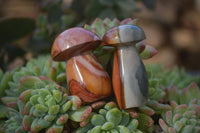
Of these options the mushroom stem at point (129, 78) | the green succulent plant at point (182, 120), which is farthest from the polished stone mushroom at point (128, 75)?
the green succulent plant at point (182, 120)

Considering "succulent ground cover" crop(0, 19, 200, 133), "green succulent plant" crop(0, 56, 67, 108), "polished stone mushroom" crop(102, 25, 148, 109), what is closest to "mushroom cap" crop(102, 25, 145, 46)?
"polished stone mushroom" crop(102, 25, 148, 109)

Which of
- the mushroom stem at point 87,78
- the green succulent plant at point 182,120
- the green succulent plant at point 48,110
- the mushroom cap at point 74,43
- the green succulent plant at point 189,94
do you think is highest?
the mushroom cap at point 74,43

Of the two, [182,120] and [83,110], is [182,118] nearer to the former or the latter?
[182,120]

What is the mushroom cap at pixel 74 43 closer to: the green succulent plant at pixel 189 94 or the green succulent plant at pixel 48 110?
the green succulent plant at pixel 48 110

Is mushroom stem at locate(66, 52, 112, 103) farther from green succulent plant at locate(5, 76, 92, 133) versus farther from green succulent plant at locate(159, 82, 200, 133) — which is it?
green succulent plant at locate(159, 82, 200, 133)

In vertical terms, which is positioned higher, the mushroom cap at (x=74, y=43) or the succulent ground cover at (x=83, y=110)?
the mushroom cap at (x=74, y=43)

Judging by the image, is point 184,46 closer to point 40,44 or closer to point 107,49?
point 40,44
